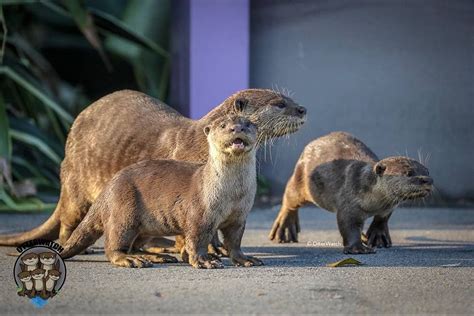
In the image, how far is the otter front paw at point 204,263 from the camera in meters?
5.70

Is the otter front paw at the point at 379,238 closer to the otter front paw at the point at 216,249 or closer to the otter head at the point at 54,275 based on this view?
the otter front paw at the point at 216,249

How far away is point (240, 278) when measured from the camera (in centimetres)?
536

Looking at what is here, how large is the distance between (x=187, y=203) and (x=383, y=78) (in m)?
4.12

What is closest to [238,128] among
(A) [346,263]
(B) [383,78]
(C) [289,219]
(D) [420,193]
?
(A) [346,263]

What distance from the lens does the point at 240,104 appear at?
21.1ft

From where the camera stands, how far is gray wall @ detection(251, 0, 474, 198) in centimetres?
950

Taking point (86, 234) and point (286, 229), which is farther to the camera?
point (286, 229)

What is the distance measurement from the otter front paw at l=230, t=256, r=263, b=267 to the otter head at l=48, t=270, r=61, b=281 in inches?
39.0

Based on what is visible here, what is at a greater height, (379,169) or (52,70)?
(52,70)

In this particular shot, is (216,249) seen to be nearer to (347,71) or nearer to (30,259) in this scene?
(30,259)

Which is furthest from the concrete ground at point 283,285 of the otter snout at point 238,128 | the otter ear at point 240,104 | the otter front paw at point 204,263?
the otter ear at point 240,104

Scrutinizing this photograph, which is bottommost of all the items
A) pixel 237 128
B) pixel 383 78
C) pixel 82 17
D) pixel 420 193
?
pixel 420 193

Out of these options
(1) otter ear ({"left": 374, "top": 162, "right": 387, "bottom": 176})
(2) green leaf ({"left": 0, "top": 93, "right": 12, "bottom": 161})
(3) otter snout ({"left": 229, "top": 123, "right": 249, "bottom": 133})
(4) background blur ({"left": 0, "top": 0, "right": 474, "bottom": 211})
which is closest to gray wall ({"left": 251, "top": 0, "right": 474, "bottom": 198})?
(4) background blur ({"left": 0, "top": 0, "right": 474, "bottom": 211})

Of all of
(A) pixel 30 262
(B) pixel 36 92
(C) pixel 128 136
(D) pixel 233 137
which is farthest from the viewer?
(B) pixel 36 92
